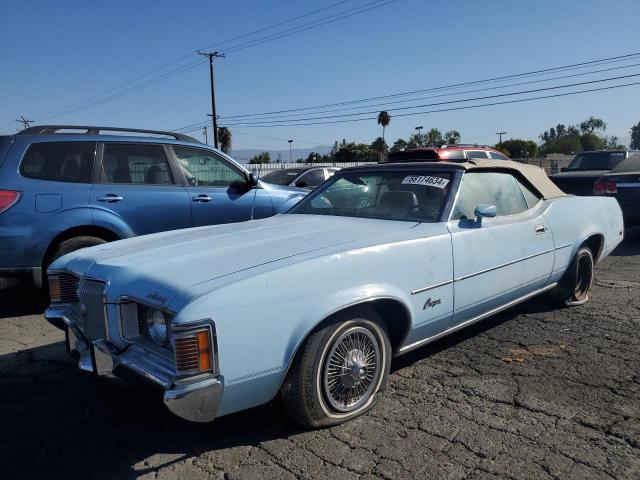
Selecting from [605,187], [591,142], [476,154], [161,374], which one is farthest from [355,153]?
[161,374]

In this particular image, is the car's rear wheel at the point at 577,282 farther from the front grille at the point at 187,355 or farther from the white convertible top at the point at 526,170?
the front grille at the point at 187,355

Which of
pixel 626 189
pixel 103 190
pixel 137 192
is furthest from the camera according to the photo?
pixel 626 189

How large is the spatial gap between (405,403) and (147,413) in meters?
1.52

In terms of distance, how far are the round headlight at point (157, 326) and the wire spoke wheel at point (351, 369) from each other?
0.82 metres

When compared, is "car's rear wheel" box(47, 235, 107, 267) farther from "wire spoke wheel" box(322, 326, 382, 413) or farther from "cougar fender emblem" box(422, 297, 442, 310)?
"cougar fender emblem" box(422, 297, 442, 310)

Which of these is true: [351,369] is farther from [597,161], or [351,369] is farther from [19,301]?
[597,161]

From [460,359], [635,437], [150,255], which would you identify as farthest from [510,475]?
[150,255]

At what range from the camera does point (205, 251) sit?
2.92 metres

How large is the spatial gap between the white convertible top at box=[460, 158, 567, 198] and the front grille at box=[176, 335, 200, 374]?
2505 mm

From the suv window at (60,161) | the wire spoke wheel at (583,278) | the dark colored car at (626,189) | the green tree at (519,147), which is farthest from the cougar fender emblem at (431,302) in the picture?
the green tree at (519,147)

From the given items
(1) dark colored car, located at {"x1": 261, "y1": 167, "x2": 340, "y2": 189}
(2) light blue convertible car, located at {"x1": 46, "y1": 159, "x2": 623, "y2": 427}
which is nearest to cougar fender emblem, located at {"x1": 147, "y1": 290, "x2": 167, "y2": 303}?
(2) light blue convertible car, located at {"x1": 46, "y1": 159, "x2": 623, "y2": 427}

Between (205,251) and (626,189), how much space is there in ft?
24.8

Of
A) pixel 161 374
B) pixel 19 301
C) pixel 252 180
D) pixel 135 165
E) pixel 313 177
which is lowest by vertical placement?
pixel 19 301

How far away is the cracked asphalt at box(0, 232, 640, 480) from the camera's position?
8.14 feet
